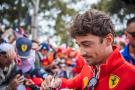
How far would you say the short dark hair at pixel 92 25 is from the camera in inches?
148

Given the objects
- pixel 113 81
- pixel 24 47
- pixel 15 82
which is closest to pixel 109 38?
pixel 113 81

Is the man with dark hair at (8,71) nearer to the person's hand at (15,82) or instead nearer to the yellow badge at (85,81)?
the person's hand at (15,82)

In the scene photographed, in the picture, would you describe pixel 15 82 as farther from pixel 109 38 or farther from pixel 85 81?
pixel 109 38

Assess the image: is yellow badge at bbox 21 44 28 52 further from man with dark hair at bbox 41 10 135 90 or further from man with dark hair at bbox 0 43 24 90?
man with dark hair at bbox 41 10 135 90

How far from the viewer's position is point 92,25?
148 inches

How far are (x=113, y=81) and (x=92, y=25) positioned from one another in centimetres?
47

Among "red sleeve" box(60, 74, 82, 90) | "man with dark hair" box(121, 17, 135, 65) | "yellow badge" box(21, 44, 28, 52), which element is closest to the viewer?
"red sleeve" box(60, 74, 82, 90)

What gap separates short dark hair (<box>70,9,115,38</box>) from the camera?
12.4 ft

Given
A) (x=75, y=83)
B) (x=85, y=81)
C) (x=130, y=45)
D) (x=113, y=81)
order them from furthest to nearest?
(x=130, y=45) < (x=75, y=83) < (x=85, y=81) < (x=113, y=81)

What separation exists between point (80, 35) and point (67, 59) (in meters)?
11.8

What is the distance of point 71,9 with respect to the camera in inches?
1420

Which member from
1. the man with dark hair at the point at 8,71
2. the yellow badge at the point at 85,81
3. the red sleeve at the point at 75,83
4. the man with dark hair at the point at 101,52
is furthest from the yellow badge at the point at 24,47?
Answer: the man with dark hair at the point at 101,52

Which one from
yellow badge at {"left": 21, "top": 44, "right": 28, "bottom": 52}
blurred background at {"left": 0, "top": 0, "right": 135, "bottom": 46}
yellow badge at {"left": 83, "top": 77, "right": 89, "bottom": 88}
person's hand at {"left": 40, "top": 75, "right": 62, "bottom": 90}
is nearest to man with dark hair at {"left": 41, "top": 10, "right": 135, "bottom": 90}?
yellow badge at {"left": 83, "top": 77, "right": 89, "bottom": 88}

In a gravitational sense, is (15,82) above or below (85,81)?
below
